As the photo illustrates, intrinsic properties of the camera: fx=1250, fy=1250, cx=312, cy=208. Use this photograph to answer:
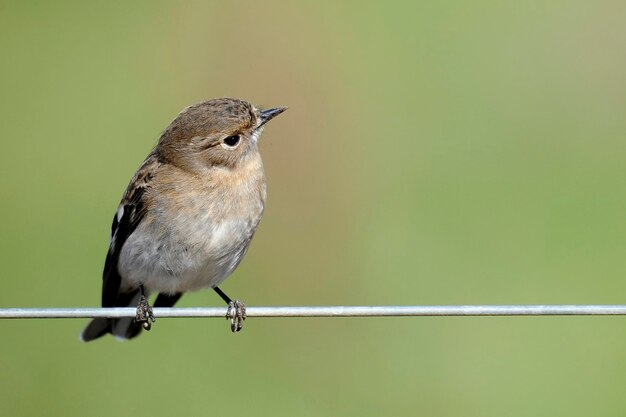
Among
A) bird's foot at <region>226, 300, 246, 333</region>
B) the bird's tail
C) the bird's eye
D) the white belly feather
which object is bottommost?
the bird's tail

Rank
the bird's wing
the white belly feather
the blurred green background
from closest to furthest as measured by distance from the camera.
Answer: the white belly feather < the bird's wing < the blurred green background

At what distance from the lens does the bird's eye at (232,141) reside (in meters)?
6.00

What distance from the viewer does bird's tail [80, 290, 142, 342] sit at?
258 inches

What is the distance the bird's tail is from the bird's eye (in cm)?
103

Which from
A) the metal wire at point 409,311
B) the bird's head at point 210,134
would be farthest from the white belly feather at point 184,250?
the metal wire at point 409,311

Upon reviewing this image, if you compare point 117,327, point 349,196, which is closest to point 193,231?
point 117,327

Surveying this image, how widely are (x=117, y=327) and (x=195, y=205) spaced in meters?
1.15

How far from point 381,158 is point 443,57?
4.34 ft

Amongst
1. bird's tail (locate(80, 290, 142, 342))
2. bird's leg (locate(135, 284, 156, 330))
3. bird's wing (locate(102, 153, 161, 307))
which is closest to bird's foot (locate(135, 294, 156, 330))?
bird's leg (locate(135, 284, 156, 330))

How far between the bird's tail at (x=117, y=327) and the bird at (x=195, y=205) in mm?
403

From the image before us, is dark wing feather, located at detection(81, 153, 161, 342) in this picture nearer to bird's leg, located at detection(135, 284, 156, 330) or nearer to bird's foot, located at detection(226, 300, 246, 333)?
bird's leg, located at detection(135, 284, 156, 330)

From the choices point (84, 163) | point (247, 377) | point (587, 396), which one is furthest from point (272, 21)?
point (587, 396)

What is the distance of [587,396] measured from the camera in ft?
24.5

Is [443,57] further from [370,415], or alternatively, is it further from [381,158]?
[370,415]
